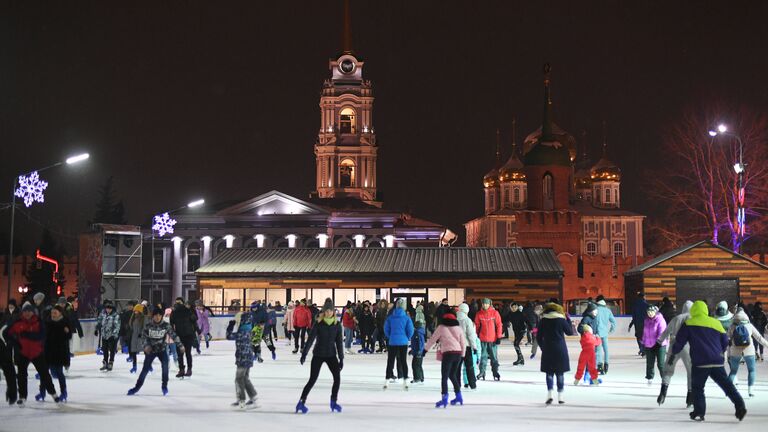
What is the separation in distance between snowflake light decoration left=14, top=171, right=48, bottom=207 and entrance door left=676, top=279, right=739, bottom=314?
28117 mm

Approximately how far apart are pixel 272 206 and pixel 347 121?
28399mm

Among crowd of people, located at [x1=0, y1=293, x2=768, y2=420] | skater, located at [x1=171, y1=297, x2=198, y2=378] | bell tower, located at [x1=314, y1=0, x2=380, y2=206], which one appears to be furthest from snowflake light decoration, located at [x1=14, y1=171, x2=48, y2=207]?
bell tower, located at [x1=314, y1=0, x2=380, y2=206]

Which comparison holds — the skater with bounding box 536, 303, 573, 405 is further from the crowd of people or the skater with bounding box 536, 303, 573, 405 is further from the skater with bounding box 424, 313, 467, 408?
the skater with bounding box 424, 313, 467, 408

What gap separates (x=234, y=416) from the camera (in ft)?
48.8

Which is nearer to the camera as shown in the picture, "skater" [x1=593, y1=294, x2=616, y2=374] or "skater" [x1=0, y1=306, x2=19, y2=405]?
"skater" [x1=0, y1=306, x2=19, y2=405]

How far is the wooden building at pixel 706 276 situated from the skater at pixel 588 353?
27.2 meters

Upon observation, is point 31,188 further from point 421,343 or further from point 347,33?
point 347,33

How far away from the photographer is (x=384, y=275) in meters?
54.7

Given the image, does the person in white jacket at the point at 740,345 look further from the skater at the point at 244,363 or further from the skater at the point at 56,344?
the skater at the point at 56,344

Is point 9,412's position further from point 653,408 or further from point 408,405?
point 653,408

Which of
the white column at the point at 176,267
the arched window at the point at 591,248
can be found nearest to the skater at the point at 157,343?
the white column at the point at 176,267

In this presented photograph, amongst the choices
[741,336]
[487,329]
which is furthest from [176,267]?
[741,336]

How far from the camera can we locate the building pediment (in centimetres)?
9262

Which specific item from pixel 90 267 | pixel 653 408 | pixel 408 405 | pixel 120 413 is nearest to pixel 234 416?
pixel 120 413
